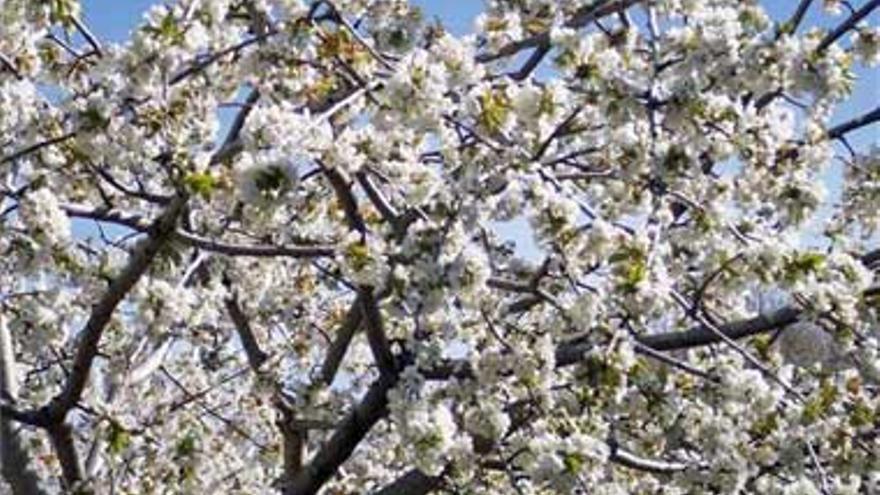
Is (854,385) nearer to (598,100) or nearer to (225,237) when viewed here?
(598,100)

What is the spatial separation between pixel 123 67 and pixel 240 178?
2.69ft

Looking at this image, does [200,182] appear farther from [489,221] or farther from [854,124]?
[854,124]

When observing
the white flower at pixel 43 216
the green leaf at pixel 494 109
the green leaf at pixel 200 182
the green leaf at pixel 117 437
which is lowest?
the green leaf at pixel 200 182

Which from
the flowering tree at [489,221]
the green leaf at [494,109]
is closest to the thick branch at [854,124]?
the flowering tree at [489,221]

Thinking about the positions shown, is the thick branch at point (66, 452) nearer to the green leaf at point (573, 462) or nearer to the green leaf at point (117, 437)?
the green leaf at point (117, 437)

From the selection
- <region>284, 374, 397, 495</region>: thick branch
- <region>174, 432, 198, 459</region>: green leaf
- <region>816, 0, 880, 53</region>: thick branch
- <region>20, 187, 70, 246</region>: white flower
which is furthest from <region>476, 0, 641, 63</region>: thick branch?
<region>174, 432, 198, 459</region>: green leaf

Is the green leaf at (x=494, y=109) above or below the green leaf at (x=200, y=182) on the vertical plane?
above

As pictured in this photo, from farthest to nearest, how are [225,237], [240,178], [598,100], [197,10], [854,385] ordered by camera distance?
[225,237] < [854,385] < [197,10] < [598,100] < [240,178]

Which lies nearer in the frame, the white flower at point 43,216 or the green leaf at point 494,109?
the green leaf at point 494,109

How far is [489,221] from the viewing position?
439 cm

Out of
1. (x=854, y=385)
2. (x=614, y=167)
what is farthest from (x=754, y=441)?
(x=614, y=167)

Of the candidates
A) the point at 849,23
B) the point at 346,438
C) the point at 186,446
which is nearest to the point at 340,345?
the point at 346,438

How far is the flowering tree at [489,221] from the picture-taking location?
13.4ft

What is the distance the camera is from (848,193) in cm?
575
